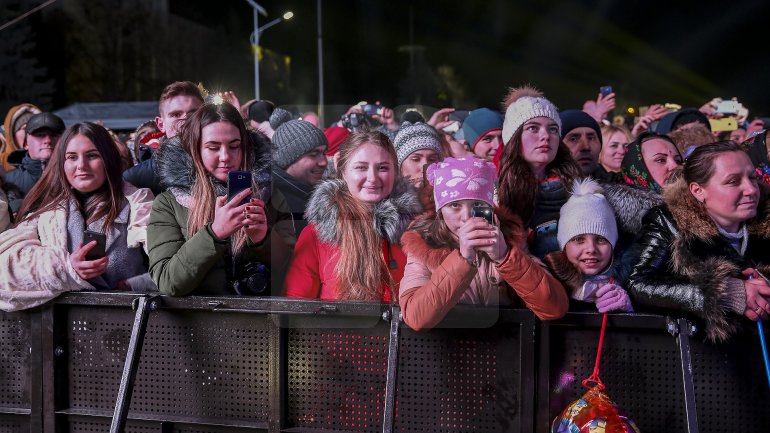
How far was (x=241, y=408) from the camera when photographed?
3.53m

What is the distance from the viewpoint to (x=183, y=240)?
3668mm

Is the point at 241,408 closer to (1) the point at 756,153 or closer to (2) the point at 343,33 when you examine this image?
(1) the point at 756,153

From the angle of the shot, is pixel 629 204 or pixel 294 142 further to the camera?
pixel 294 142

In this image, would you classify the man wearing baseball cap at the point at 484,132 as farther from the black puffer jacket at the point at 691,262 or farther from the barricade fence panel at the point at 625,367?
the barricade fence panel at the point at 625,367

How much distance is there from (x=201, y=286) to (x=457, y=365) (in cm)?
126

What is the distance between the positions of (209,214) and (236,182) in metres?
0.38

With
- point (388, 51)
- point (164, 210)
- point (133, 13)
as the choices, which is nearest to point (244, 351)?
point (164, 210)

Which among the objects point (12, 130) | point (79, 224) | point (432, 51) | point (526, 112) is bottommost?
point (79, 224)

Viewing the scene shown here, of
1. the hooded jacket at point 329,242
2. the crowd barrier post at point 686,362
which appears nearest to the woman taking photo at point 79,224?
the hooded jacket at point 329,242

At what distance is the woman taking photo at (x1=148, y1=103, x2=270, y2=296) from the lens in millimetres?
3404

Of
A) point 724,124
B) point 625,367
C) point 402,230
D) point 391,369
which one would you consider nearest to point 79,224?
point 402,230

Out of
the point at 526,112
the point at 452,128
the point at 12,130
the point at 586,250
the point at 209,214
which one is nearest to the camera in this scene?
the point at 586,250

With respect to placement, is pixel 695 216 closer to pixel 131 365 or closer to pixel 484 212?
pixel 484 212

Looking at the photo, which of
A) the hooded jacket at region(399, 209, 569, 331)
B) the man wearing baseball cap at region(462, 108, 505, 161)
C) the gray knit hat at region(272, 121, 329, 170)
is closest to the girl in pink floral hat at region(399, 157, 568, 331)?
the hooded jacket at region(399, 209, 569, 331)
